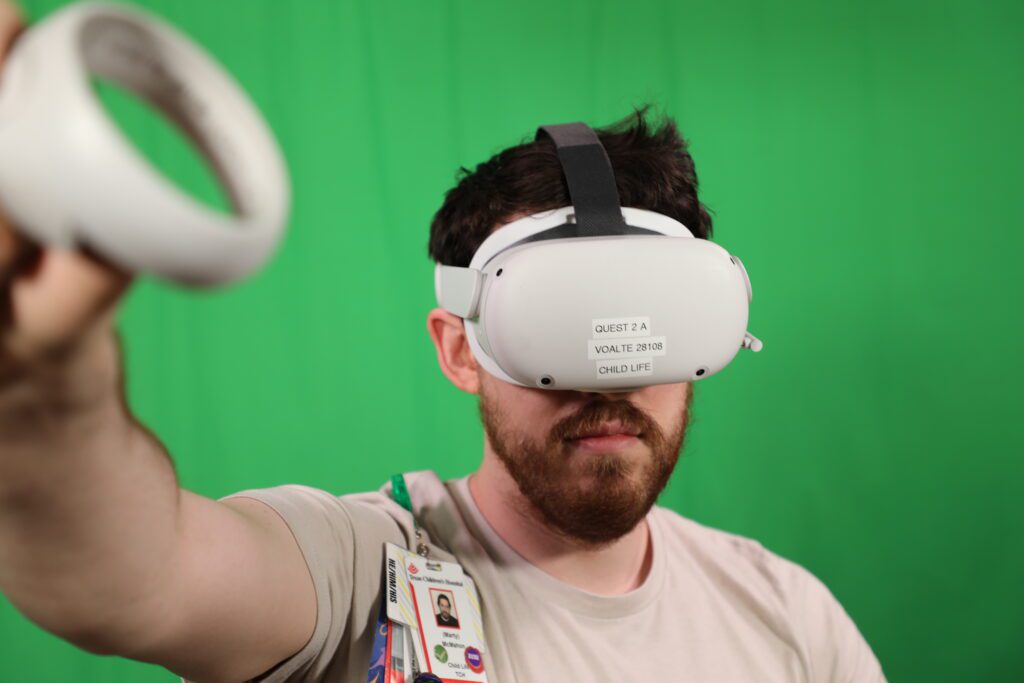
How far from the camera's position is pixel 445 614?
1090 mm

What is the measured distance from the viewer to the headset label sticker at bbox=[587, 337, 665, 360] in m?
1.02

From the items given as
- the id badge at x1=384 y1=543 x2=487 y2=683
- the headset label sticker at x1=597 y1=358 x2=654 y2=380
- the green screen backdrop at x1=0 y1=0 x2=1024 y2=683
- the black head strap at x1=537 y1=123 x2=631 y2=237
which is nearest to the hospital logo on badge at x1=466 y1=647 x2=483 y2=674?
the id badge at x1=384 y1=543 x2=487 y2=683

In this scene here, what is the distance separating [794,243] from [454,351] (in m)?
1.11

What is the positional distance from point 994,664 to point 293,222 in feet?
6.30

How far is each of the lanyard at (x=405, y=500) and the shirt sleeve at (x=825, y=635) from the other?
0.59 m

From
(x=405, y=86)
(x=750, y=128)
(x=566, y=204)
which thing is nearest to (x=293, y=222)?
(x=405, y=86)

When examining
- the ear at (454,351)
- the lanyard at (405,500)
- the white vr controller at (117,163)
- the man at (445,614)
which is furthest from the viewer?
the ear at (454,351)

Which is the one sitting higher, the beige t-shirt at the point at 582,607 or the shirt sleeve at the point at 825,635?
the beige t-shirt at the point at 582,607

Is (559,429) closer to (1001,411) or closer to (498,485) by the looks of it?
(498,485)

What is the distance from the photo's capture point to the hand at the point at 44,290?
47 cm

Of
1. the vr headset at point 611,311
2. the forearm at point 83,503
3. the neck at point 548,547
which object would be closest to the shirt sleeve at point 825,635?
the neck at point 548,547

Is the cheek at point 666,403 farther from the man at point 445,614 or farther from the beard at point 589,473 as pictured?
the man at point 445,614

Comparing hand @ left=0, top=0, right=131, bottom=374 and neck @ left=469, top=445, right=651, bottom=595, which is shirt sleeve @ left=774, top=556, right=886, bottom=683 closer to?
neck @ left=469, top=445, right=651, bottom=595

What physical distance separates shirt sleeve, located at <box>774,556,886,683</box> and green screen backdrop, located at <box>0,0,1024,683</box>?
684 mm
